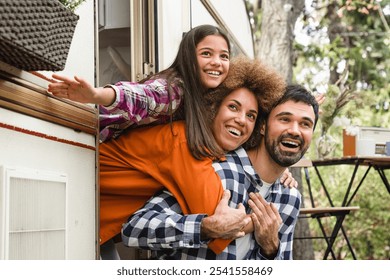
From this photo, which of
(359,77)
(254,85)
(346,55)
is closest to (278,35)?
(346,55)

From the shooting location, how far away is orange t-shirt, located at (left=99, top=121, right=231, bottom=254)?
7.78ft

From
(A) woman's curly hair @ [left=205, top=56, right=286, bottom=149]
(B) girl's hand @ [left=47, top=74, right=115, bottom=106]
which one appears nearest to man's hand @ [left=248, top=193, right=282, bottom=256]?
(A) woman's curly hair @ [left=205, top=56, right=286, bottom=149]

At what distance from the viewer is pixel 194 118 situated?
2.48m

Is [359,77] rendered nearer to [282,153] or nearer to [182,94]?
[282,153]

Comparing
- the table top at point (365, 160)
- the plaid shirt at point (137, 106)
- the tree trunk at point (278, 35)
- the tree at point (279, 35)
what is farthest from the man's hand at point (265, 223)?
the tree trunk at point (278, 35)

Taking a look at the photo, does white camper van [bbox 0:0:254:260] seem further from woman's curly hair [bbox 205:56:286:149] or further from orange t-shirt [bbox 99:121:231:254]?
woman's curly hair [bbox 205:56:286:149]

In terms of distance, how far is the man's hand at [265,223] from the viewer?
2.46 meters

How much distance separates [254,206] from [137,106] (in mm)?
601

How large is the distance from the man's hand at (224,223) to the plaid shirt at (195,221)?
0.10 feet

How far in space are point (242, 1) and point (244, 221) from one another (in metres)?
3.69

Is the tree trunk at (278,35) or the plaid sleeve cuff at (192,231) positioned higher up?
the tree trunk at (278,35)

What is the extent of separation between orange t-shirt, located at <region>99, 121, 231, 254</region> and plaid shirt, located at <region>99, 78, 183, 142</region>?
0.05m

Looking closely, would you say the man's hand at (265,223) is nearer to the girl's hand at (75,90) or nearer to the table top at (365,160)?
the girl's hand at (75,90)

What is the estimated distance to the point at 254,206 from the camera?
2.49 meters
